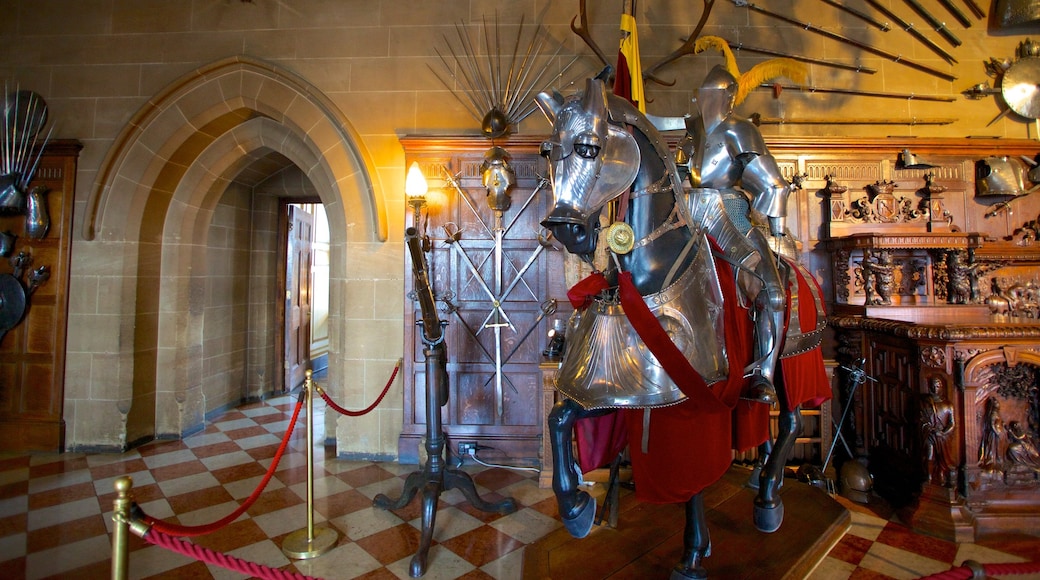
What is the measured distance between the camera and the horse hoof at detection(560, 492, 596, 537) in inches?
69.2

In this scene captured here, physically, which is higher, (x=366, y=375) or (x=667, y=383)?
(x=667, y=383)

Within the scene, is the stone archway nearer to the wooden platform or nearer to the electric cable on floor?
the electric cable on floor

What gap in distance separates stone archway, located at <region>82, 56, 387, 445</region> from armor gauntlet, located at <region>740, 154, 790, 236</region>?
2939 mm

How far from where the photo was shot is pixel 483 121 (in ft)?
13.4

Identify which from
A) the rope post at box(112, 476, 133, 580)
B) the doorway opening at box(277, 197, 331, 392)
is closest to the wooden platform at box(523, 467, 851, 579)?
the rope post at box(112, 476, 133, 580)

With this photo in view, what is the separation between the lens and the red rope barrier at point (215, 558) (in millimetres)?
1309

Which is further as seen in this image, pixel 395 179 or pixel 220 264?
pixel 220 264

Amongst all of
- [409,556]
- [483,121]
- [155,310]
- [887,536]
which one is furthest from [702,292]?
[155,310]

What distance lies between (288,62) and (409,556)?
4214mm

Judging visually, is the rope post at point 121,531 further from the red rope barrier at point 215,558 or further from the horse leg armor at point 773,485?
the horse leg armor at point 773,485

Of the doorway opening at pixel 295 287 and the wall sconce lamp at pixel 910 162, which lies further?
the doorway opening at pixel 295 287

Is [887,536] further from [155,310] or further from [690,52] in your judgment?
[155,310]

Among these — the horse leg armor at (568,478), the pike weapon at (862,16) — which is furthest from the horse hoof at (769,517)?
the pike weapon at (862,16)

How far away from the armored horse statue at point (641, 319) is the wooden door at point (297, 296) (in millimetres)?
5438
